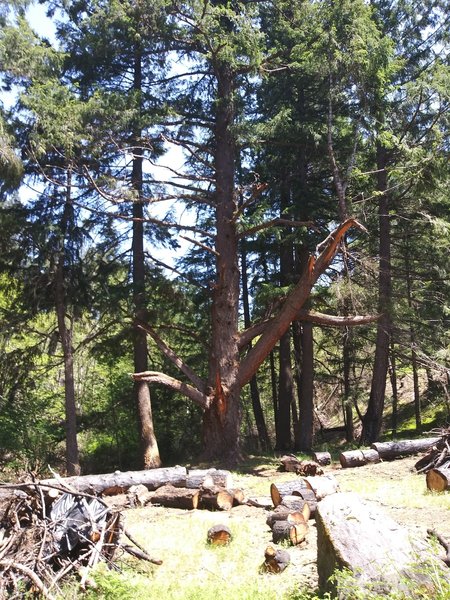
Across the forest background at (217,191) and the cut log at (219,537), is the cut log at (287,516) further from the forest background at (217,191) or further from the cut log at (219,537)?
the forest background at (217,191)

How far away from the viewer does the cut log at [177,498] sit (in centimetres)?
986

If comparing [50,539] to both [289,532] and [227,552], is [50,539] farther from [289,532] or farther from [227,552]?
[289,532]

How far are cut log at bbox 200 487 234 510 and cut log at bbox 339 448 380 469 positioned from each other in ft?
13.9

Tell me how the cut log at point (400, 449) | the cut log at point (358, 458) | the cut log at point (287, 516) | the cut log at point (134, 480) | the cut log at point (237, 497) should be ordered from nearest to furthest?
the cut log at point (287, 516), the cut log at point (237, 497), the cut log at point (134, 480), the cut log at point (358, 458), the cut log at point (400, 449)

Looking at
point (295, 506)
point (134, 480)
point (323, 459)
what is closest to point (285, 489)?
point (295, 506)

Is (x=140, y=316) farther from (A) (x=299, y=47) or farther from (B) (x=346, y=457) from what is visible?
(A) (x=299, y=47)

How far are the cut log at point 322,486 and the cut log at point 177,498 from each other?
193 cm

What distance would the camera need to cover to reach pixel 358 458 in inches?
520

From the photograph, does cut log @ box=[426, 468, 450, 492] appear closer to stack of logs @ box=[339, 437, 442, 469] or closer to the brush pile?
stack of logs @ box=[339, 437, 442, 469]

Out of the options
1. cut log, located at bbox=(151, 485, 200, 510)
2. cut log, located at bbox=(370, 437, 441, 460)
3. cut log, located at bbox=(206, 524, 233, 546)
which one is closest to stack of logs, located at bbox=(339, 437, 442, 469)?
cut log, located at bbox=(370, 437, 441, 460)

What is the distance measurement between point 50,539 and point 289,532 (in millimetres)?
2868

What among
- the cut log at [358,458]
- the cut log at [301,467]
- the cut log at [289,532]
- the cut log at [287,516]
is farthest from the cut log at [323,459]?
the cut log at [289,532]

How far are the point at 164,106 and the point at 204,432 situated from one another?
28.4 ft

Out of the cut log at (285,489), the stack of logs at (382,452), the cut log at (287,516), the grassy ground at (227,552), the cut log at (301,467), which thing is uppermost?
the stack of logs at (382,452)
